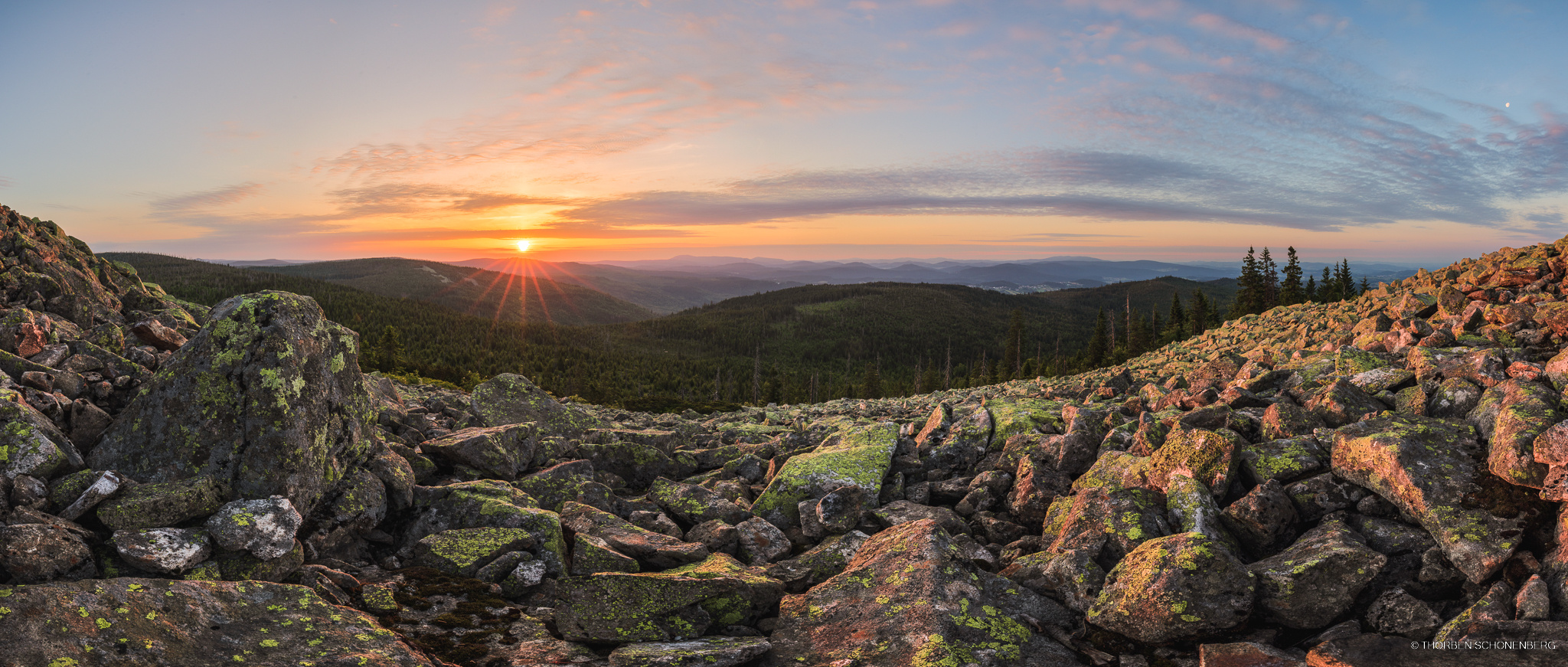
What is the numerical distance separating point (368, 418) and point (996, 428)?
1222cm

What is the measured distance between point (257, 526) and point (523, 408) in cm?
1184

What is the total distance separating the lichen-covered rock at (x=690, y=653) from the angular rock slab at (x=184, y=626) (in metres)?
2.09

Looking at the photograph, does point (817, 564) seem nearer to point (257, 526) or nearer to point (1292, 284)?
point (257, 526)

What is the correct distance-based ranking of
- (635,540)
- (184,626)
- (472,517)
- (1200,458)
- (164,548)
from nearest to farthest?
1. (184,626)
2. (164,548)
3. (1200,458)
4. (635,540)
5. (472,517)

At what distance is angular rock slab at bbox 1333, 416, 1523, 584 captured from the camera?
23.7 feet

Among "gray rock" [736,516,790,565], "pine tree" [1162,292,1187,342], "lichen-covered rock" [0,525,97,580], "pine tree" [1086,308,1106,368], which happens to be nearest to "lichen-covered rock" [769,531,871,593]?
"gray rock" [736,516,790,565]

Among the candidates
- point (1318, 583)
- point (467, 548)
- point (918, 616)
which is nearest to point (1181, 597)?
point (1318, 583)

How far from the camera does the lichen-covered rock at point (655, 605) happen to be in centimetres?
779

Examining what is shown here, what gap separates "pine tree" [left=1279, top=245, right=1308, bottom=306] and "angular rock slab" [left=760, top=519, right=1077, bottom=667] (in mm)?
125366

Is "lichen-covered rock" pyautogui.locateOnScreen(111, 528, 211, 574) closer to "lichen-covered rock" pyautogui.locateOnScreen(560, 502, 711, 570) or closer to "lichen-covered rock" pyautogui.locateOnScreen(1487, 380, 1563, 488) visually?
"lichen-covered rock" pyautogui.locateOnScreen(560, 502, 711, 570)

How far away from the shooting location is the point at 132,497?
7.65m

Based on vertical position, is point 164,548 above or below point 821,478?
above

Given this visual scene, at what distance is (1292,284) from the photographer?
10806 centimetres

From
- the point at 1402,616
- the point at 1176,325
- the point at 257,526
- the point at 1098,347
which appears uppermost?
the point at 257,526
